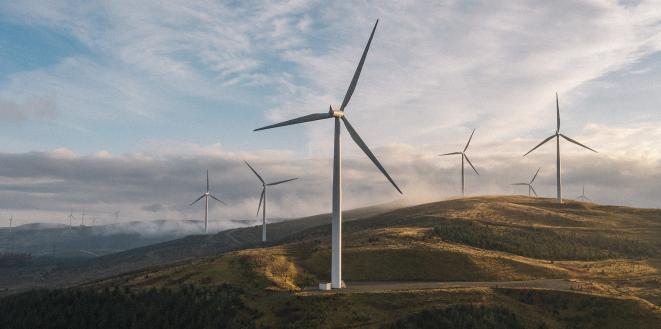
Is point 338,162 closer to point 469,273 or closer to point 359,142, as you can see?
point 359,142

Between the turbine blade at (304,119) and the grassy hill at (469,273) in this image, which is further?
the turbine blade at (304,119)

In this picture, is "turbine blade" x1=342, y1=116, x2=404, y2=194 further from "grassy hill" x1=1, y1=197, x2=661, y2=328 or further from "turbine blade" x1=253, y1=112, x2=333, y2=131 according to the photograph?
"grassy hill" x1=1, y1=197, x2=661, y2=328

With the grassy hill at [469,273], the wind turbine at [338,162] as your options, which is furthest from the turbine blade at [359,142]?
the grassy hill at [469,273]

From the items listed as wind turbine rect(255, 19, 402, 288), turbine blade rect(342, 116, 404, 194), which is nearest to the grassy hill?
wind turbine rect(255, 19, 402, 288)

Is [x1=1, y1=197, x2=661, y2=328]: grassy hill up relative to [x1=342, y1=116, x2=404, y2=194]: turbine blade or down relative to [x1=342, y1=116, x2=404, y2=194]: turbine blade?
down

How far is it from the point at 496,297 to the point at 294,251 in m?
56.4

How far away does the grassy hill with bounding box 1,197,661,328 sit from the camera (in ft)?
221

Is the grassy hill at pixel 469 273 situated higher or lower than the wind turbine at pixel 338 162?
lower

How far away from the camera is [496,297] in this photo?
73.8 metres

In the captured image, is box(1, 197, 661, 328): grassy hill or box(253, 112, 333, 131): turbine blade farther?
box(253, 112, 333, 131): turbine blade

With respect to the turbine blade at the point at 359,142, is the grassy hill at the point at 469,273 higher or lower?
lower

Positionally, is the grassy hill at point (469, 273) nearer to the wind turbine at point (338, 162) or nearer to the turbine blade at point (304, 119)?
the wind turbine at point (338, 162)

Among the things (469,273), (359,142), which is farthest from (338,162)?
(469,273)

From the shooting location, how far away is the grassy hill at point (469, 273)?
67312 mm
